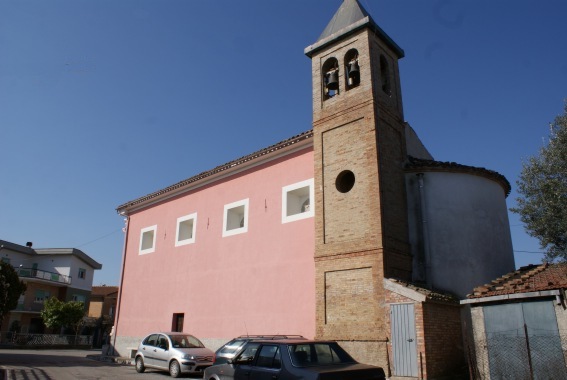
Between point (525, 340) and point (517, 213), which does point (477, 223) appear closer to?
point (517, 213)

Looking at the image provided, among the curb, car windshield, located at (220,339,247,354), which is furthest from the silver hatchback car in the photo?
the curb

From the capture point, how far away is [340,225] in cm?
1311

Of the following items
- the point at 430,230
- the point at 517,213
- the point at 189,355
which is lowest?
the point at 189,355

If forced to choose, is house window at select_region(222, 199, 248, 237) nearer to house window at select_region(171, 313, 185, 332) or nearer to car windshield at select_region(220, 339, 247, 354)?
house window at select_region(171, 313, 185, 332)

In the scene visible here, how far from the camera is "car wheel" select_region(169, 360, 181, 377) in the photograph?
45.8ft

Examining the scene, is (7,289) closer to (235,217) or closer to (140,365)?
(140,365)

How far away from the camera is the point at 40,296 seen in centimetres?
3912

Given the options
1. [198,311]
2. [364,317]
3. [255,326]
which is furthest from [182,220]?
[364,317]

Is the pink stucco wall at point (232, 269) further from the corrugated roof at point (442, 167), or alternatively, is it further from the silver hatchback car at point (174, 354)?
Answer: the corrugated roof at point (442, 167)

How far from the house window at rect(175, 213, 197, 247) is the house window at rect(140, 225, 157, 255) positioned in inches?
83.8

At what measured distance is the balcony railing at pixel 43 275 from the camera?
38.0 meters

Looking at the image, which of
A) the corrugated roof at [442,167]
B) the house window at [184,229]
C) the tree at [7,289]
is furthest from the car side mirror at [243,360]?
the tree at [7,289]

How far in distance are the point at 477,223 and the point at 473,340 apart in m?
4.40

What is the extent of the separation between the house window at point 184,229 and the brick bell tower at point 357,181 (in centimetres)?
793
